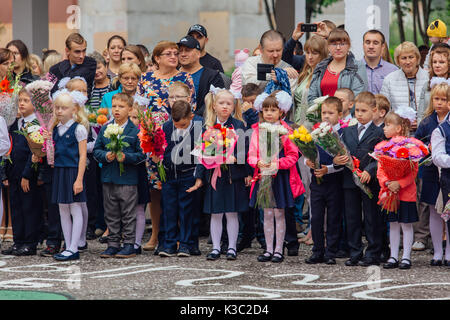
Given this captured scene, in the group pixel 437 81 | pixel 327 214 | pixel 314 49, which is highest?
pixel 314 49

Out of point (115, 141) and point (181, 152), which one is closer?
point (115, 141)

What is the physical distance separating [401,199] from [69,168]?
3.37 m

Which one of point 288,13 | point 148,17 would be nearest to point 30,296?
point 288,13

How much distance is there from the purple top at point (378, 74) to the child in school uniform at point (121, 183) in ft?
8.91

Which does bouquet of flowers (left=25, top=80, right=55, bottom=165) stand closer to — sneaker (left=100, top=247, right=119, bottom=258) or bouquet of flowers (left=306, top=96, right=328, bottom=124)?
sneaker (left=100, top=247, right=119, bottom=258)

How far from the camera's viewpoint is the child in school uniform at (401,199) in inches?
352

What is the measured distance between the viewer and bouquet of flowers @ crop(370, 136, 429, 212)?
877 centimetres

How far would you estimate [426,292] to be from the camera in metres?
7.69

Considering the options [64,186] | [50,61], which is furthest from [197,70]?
[50,61]

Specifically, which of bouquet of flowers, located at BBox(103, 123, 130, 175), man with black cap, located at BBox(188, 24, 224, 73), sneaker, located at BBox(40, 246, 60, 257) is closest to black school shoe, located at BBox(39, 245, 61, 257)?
sneaker, located at BBox(40, 246, 60, 257)

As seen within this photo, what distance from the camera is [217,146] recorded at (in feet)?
31.0

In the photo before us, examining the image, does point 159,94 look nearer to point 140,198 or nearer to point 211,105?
point 211,105

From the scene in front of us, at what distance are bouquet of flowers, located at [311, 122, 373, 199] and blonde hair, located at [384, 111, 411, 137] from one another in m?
0.50

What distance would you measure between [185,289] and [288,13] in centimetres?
756
